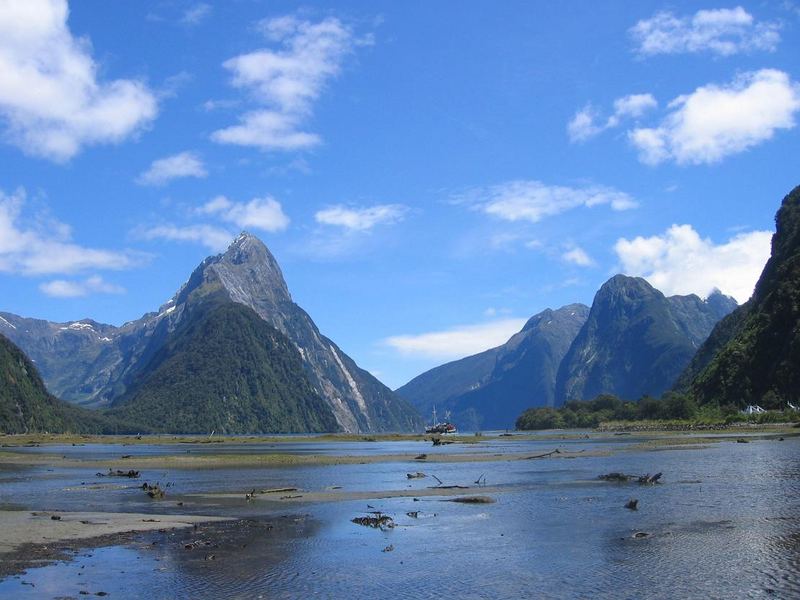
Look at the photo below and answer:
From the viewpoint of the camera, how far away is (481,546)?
3481cm

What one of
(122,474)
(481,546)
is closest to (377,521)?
(481,546)

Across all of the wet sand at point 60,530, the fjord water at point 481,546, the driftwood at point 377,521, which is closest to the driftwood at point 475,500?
the fjord water at point 481,546

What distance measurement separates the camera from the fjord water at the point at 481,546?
1059 inches

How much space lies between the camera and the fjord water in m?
26.9

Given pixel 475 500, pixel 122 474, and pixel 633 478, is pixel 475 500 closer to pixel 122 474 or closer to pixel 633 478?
pixel 633 478

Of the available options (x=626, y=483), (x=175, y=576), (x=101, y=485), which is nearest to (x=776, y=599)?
(x=175, y=576)

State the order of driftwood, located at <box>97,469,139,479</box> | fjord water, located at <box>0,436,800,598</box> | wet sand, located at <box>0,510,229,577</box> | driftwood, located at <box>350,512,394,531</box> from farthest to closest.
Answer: driftwood, located at <box>97,469,139,479</box>, driftwood, located at <box>350,512,394,531</box>, wet sand, located at <box>0,510,229,577</box>, fjord water, located at <box>0,436,800,598</box>

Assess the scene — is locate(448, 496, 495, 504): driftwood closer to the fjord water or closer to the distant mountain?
the fjord water

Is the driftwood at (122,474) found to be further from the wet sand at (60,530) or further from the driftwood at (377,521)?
the driftwood at (377,521)

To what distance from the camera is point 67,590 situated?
26.5 metres

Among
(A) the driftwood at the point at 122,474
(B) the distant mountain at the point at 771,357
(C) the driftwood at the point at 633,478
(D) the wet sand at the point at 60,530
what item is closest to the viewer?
(D) the wet sand at the point at 60,530

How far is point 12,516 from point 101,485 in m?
23.4

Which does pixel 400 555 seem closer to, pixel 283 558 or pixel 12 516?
pixel 283 558

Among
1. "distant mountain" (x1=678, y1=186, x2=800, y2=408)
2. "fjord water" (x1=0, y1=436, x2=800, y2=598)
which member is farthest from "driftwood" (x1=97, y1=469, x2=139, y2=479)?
"distant mountain" (x1=678, y1=186, x2=800, y2=408)
